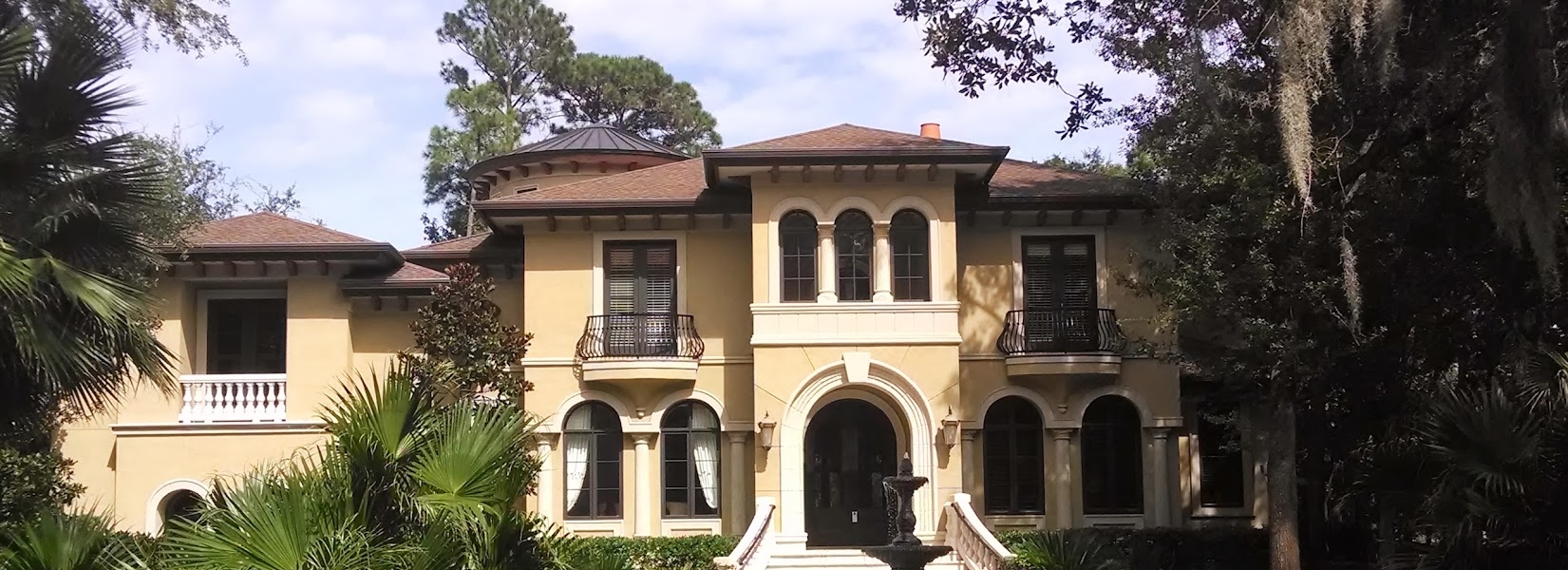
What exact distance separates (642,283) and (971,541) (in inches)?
258

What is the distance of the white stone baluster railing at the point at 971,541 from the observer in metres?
18.2

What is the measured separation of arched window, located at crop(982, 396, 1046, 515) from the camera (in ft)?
73.9

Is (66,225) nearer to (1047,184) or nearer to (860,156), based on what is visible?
(860,156)

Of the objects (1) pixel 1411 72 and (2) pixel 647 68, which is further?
(2) pixel 647 68

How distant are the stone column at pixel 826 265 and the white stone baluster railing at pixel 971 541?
3.39 m

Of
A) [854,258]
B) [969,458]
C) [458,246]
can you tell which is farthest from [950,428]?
[458,246]

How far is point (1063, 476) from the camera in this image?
73.2 ft

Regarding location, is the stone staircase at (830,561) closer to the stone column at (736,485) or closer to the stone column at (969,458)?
the stone column at (736,485)

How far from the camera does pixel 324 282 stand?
22.9m

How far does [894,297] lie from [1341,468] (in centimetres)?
667

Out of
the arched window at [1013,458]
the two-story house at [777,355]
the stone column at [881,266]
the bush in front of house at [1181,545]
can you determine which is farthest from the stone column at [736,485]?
the bush in front of house at [1181,545]

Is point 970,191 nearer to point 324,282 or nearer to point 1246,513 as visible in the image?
point 1246,513

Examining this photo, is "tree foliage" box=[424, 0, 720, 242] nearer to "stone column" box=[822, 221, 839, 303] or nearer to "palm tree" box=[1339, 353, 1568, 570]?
"stone column" box=[822, 221, 839, 303]

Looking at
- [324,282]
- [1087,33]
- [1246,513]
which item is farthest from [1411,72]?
[324,282]
